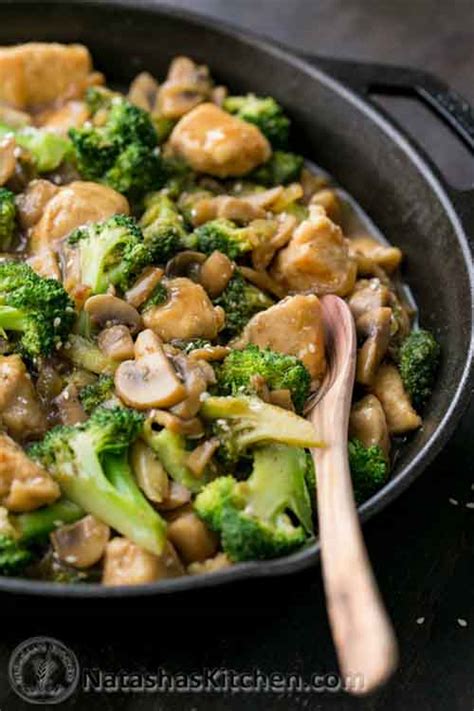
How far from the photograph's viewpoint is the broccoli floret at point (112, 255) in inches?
131

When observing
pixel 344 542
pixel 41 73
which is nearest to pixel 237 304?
pixel 344 542

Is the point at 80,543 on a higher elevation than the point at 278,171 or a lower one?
lower

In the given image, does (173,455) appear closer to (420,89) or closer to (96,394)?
(96,394)

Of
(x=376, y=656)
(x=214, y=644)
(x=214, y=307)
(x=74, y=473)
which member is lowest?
(x=214, y=644)

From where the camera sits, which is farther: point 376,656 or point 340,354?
point 340,354

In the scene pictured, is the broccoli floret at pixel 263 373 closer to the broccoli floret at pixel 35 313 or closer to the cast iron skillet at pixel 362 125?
the cast iron skillet at pixel 362 125

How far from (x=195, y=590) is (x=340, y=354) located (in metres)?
1.08

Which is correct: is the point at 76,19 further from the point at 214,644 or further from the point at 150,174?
the point at 214,644

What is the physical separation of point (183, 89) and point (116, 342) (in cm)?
147

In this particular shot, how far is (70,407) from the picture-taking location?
314 cm

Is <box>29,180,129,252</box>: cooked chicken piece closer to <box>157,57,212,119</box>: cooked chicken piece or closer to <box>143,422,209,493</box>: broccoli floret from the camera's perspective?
<box>157,57,212,119</box>: cooked chicken piece

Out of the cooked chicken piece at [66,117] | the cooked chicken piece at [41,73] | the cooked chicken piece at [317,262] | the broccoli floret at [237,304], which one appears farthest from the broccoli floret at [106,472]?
the cooked chicken piece at [41,73]

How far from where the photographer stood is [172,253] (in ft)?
11.7

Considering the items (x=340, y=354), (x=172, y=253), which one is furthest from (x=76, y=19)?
(x=340, y=354)
